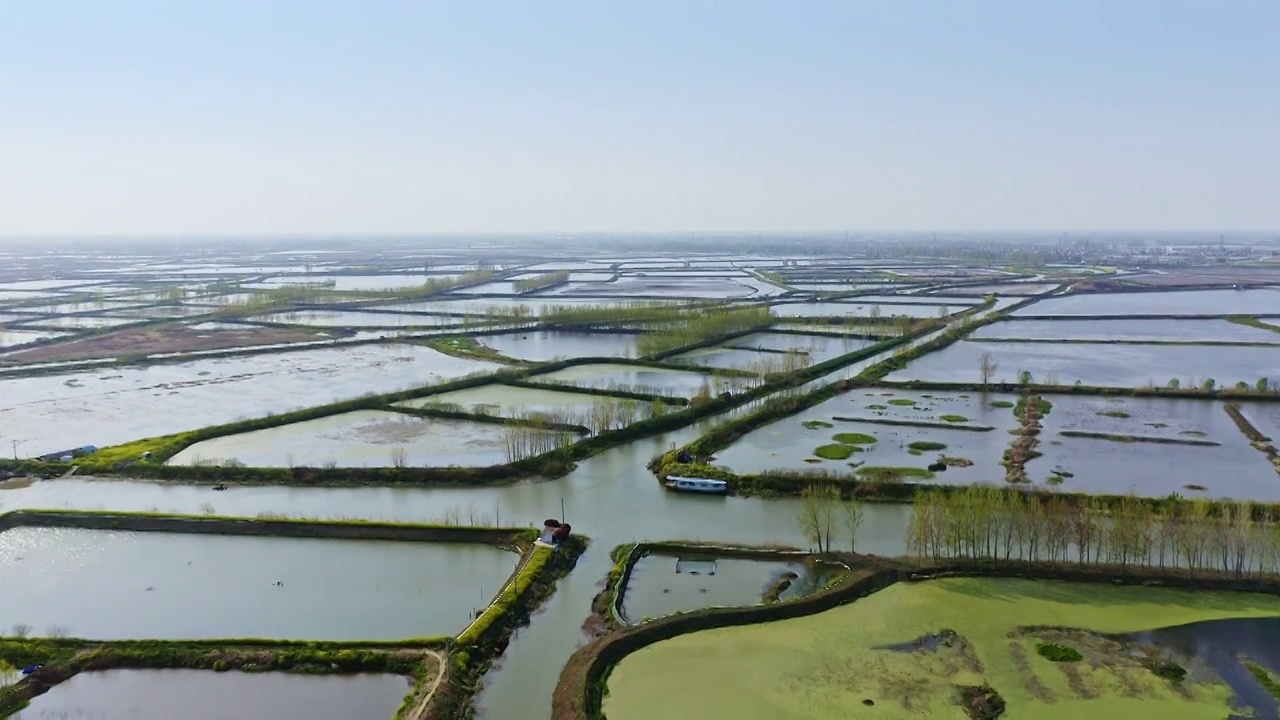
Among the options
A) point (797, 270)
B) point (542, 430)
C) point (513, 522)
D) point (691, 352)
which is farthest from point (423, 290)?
point (513, 522)

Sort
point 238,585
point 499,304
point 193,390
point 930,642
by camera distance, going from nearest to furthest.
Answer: point 930,642, point 238,585, point 193,390, point 499,304

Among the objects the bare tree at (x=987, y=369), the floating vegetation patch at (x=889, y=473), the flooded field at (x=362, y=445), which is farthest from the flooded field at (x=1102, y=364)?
the flooded field at (x=362, y=445)

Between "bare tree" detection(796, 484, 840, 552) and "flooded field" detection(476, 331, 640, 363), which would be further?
"flooded field" detection(476, 331, 640, 363)

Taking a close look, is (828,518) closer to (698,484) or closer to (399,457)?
(698,484)

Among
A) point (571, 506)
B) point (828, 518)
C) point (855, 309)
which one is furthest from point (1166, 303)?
point (571, 506)

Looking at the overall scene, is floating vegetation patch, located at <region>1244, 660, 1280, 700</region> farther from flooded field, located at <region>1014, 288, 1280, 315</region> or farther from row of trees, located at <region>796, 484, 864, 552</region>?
flooded field, located at <region>1014, 288, 1280, 315</region>

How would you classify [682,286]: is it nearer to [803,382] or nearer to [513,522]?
[803,382]

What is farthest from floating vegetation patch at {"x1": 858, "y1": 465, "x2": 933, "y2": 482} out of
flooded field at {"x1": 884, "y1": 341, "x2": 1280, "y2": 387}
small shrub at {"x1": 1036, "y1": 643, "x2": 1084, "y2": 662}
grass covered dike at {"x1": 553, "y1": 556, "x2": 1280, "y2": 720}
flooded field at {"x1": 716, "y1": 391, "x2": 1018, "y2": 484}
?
flooded field at {"x1": 884, "y1": 341, "x2": 1280, "y2": 387}
